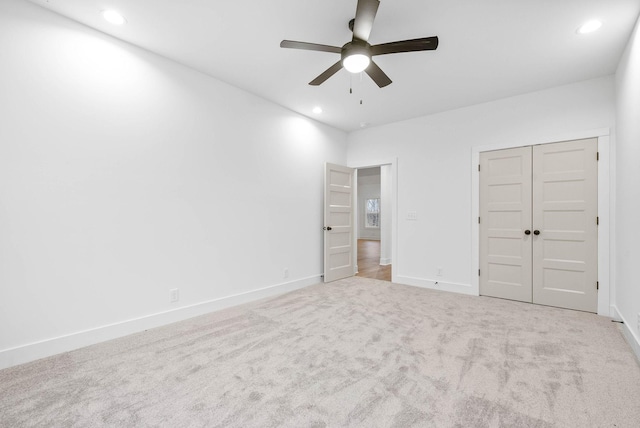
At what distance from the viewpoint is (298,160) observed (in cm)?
462

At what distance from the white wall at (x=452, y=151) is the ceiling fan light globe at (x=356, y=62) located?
2.66 metres

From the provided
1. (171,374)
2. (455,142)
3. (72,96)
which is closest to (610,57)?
(455,142)

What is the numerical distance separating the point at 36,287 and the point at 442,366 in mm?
3238

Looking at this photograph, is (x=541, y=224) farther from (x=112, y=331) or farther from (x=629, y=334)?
(x=112, y=331)

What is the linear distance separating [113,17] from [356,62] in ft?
6.78

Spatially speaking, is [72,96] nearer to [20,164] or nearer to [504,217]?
[20,164]

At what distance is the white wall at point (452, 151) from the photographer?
354 centimetres

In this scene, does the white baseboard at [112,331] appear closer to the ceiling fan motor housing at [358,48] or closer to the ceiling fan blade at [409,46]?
the ceiling fan motor housing at [358,48]

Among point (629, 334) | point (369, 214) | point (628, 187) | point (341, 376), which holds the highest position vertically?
point (628, 187)

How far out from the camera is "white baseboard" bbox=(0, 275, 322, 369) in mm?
2211

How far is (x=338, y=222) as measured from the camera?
5.14 meters

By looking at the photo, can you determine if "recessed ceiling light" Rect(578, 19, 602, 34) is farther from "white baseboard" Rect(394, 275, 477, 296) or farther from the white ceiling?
"white baseboard" Rect(394, 275, 477, 296)

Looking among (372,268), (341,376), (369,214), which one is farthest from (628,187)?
(369,214)

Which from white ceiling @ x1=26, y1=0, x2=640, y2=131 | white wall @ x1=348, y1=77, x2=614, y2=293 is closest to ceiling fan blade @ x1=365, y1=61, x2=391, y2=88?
white ceiling @ x1=26, y1=0, x2=640, y2=131
